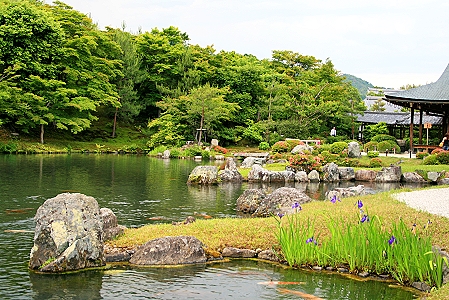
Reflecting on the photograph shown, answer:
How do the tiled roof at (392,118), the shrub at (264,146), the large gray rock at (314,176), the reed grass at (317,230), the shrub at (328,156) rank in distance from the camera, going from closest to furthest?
1. the reed grass at (317,230)
2. the large gray rock at (314,176)
3. the shrub at (328,156)
4. the shrub at (264,146)
5. the tiled roof at (392,118)

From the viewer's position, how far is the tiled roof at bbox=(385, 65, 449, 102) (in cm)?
3247

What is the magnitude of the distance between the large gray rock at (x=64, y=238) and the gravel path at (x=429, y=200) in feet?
22.8

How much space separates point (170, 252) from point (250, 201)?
6025mm

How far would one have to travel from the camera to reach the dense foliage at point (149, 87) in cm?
3634

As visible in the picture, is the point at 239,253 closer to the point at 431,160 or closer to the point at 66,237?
the point at 66,237

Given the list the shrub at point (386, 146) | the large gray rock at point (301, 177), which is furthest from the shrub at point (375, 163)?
the shrub at point (386, 146)

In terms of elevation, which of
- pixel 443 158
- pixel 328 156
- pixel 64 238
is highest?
pixel 443 158

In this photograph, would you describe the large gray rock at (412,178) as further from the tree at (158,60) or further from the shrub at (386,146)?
the tree at (158,60)

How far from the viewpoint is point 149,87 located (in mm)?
48719

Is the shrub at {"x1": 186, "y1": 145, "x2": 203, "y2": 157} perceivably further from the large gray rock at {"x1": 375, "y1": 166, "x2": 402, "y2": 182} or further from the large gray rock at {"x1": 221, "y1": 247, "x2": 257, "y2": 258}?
the large gray rock at {"x1": 221, "y1": 247, "x2": 257, "y2": 258}

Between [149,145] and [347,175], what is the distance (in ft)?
68.7

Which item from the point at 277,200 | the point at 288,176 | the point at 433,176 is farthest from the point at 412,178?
the point at 277,200

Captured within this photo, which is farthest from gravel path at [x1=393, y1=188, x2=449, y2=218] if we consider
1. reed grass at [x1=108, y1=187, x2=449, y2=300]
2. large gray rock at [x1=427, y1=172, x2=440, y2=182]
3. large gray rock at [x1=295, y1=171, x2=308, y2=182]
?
large gray rock at [x1=427, y1=172, x2=440, y2=182]

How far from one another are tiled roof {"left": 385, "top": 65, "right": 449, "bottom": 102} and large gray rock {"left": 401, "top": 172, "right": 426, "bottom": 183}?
29.7 feet
